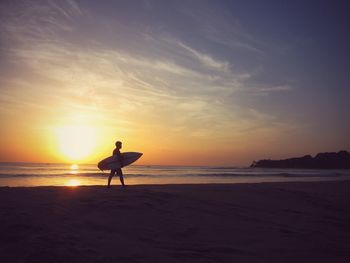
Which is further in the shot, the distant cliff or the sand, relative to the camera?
the distant cliff

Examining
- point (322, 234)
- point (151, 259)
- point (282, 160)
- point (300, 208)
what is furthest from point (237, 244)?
point (282, 160)

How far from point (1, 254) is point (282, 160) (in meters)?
119

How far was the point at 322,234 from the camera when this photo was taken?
681 centimetres

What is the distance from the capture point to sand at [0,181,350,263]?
4.98m

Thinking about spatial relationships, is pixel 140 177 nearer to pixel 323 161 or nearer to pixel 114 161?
pixel 114 161

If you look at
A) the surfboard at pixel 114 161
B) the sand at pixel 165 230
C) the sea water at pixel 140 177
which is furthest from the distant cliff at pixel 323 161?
the sand at pixel 165 230

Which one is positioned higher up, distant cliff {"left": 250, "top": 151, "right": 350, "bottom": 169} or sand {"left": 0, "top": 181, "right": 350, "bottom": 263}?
distant cliff {"left": 250, "top": 151, "right": 350, "bottom": 169}

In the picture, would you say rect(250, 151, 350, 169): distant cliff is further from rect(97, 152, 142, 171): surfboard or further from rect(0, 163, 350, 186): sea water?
rect(97, 152, 142, 171): surfboard

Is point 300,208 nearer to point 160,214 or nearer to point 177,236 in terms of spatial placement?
point 160,214

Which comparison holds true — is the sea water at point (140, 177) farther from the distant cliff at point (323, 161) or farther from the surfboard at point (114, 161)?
the distant cliff at point (323, 161)

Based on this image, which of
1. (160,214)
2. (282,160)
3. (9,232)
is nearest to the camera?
(9,232)

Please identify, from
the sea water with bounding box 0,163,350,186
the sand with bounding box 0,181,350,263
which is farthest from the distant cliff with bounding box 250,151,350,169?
the sand with bounding box 0,181,350,263

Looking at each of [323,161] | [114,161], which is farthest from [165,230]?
[323,161]

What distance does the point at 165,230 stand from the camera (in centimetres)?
640
